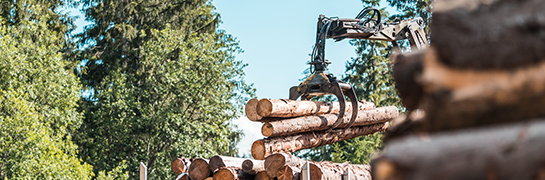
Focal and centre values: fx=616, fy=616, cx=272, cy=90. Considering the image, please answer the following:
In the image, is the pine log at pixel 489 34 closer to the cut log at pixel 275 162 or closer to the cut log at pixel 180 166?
the cut log at pixel 275 162

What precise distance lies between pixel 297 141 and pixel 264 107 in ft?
2.38

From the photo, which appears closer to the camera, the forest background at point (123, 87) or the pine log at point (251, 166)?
the pine log at point (251, 166)

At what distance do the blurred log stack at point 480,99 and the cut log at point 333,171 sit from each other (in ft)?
17.5

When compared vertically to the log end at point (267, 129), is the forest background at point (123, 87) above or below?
above

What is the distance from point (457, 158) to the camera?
80 centimetres

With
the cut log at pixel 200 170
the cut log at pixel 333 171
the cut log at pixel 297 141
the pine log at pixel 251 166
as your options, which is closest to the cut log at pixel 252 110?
the cut log at pixel 297 141

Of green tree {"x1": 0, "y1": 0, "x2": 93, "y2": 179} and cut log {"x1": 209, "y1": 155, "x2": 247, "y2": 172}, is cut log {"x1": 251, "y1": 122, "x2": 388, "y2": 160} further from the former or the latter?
green tree {"x1": 0, "y1": 0, "x2": 93, "y2": 179}

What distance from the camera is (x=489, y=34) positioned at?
82cm

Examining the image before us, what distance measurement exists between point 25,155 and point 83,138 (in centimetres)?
484

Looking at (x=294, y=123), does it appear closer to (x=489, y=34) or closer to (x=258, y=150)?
(x=258, y=150)

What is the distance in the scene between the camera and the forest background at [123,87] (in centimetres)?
1703

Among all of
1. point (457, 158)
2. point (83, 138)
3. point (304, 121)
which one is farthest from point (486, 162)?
point (83, 138)

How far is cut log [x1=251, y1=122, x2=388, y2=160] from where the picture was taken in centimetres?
633

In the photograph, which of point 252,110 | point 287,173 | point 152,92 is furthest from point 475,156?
point 152,92
